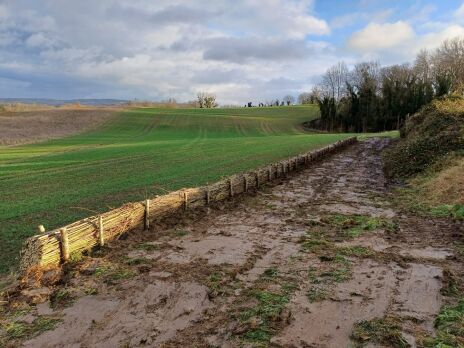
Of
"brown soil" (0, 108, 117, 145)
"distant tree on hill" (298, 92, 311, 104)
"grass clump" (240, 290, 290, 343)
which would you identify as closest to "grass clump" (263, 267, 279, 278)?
"grass clump" (240, 290, 290, 343)

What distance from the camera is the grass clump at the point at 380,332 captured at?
520 centimetres

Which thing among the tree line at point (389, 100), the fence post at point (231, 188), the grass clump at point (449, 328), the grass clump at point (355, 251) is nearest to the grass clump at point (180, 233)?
the grass clump at point (355, 251)

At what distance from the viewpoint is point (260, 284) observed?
22.8ft

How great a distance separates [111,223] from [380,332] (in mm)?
5604

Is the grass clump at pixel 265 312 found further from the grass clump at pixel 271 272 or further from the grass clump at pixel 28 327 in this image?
the grass clump at pixel 28 327

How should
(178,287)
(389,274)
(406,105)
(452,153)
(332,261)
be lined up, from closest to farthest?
(178,287), (389,274), (332,261), (452,153), (406,105)

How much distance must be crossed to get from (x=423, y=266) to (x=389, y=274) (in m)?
0.87

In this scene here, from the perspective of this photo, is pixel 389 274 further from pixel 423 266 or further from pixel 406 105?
pixel 406 105

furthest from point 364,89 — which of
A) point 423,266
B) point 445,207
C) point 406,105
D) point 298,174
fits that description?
point 423,266

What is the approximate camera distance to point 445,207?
40.4 feet

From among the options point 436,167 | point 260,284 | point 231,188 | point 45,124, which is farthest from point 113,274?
point 45,124

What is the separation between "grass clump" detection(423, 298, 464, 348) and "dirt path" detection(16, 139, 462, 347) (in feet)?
0.46

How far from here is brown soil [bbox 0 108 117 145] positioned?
48.8 m

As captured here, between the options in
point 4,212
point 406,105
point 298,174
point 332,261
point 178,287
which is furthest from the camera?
point 406,105
